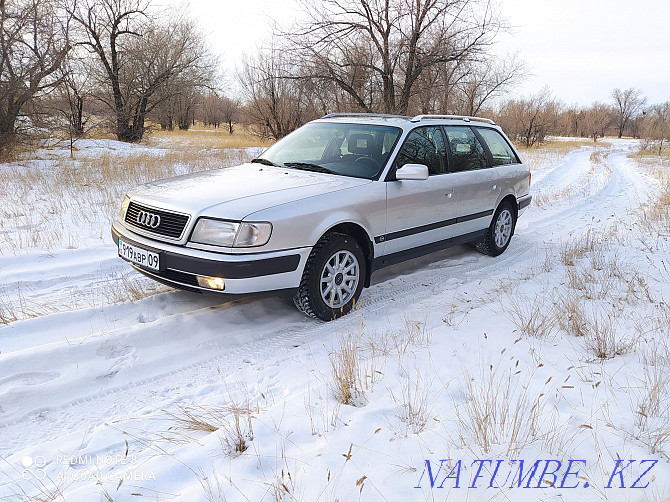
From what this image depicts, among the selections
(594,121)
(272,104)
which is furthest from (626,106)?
(272,104)

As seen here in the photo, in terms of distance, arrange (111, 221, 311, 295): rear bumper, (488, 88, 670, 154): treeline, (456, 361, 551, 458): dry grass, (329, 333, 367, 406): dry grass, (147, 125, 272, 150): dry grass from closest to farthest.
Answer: (456, 361, 551, 458): dry grass → (329, 333, 367, 406): dry grass → (111, 221, 311, 295): rear bumper → (147, 125, 272, 150): dry grass → (488, 88, 670, 154): treeline

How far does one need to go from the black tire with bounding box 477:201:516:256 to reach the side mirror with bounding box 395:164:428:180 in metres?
2.13

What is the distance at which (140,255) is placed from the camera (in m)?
3.55

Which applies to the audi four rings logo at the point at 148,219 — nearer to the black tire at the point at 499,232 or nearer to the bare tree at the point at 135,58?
the black tire at the point at 499,232

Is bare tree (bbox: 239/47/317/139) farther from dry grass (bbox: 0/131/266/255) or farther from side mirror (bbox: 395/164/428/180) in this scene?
side mirror (bbox: 395/164/428/180)

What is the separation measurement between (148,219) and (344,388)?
2.11 metres

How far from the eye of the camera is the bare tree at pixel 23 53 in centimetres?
1275

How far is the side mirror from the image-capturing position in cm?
411

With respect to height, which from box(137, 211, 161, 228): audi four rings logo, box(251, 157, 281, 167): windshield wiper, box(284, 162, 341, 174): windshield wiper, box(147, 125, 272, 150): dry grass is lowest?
box(137, 211, 161, 228): audi four rings logo

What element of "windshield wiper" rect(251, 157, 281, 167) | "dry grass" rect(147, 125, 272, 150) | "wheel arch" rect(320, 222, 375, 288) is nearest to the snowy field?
"wheel arch" rect(320, 222, 375, 288)

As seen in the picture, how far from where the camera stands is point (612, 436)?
2.21 meters

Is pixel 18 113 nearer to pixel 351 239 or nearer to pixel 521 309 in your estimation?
pixel 351 239

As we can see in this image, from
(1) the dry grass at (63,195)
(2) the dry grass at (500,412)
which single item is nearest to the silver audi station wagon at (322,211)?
(2) the dry grass at (500,412)

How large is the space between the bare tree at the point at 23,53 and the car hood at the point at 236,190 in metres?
12.5
